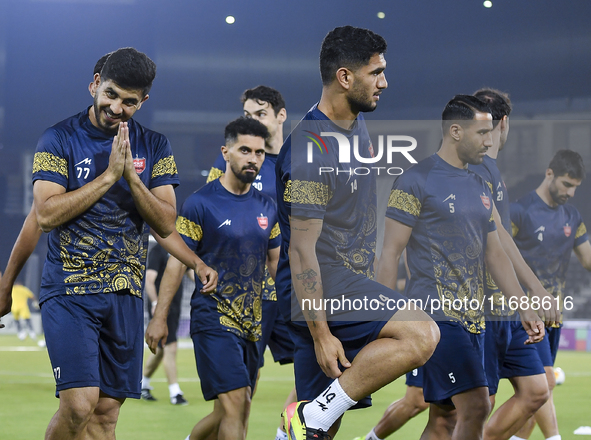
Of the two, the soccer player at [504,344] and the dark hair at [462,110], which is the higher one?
the dark hair at [462,110]

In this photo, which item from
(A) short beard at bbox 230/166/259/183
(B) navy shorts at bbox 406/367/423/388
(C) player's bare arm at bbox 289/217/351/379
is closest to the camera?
(C) player's bare arm at bbox 289/217/351/379

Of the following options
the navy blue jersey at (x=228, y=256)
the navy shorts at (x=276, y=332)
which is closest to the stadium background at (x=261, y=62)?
the navy shorts at (x=276, y=332)

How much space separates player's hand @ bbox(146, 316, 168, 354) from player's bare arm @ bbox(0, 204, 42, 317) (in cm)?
73

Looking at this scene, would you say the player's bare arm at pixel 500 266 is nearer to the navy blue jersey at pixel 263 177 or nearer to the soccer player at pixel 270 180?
the soccer player at pixel 270 180

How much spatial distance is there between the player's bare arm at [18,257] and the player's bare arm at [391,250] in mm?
1739

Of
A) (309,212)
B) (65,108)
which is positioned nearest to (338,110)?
(309,212)

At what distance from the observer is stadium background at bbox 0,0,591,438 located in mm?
19250

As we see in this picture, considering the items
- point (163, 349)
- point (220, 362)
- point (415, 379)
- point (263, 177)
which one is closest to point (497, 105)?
point (263, 177)

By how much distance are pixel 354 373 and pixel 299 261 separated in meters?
0.49

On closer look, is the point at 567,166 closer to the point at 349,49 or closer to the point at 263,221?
the point at 263,221

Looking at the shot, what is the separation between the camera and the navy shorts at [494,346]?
472cm

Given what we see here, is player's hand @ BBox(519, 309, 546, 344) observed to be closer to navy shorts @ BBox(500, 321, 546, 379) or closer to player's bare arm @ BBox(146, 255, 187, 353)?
navy shorts @ BBox(500, 321, 546, 379)

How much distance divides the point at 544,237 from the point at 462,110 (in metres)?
1.97

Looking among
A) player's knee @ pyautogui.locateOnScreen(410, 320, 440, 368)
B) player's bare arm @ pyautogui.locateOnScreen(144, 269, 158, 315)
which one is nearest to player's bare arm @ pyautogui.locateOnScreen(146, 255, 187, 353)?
player's knee @ pyautogui.locateOnScreen(410, 320, 440, 368)
